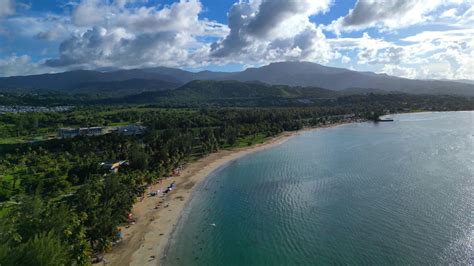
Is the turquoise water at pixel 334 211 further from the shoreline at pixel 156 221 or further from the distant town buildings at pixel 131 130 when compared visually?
the distant town buildings at pixel 131 130

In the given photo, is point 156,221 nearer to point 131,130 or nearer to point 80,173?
point 80,173

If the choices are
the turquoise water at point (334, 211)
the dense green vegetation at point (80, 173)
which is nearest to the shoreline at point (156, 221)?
the turquoise water at point (334, 211)

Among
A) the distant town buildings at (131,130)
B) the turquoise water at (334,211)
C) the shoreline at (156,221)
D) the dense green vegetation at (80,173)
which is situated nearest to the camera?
the dense green vegetation at (80,173)

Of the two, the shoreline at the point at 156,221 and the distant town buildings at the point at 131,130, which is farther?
the distant town buildings at the point at 131,130

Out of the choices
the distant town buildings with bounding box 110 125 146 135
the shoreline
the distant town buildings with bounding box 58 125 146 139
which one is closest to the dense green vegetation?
the shoreline

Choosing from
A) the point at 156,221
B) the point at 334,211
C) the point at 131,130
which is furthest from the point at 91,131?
the point at 334,211

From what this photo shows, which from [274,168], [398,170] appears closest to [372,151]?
[398,170]
